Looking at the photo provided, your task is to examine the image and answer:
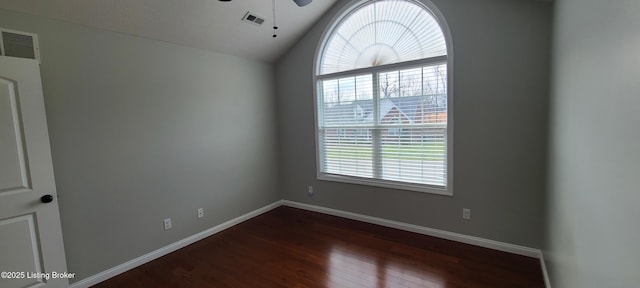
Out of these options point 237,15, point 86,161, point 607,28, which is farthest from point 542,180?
point 86,161

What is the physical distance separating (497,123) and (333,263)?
86.7 inches

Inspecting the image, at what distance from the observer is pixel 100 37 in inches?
95.3

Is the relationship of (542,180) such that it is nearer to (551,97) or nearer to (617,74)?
(551,97)

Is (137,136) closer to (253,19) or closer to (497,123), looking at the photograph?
(253,19)

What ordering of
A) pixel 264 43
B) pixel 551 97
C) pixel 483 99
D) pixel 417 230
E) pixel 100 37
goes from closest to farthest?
pixel 551 97 < pixel 100 37 < pixel 483 99 < pixel 417 230 < pixel 264 43

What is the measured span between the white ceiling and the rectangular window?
929 millimetres

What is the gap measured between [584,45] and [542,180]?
166 cm

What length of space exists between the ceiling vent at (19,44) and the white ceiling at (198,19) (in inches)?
7.0

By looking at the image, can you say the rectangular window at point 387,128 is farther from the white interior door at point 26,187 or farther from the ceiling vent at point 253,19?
the white interior door at point 26,187

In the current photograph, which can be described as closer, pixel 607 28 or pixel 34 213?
pixel 607 28

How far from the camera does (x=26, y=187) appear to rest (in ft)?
6.49

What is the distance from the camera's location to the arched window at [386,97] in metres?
3.00

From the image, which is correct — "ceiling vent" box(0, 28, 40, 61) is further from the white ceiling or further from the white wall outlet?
the white wall outlet

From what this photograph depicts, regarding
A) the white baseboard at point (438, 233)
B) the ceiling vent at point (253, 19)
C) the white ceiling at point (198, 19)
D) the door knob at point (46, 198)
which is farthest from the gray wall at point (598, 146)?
the door knob at point (46, 198)
